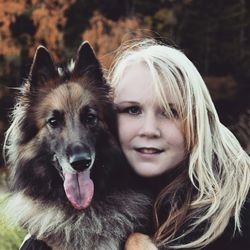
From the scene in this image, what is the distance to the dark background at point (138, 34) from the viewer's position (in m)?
15.8

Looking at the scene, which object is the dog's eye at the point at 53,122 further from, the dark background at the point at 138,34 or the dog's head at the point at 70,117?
the dark background at the point at 138,34

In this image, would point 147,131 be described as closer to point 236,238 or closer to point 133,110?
point 133,110

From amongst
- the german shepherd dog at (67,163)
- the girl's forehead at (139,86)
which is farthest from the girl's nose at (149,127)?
the german shepherd dog at (67,163)

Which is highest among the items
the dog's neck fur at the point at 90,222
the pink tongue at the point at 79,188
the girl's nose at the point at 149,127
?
the girl's nose at the point at 149,127

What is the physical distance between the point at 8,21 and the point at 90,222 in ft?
38.6

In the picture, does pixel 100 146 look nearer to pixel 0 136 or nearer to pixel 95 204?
pixel 95 204

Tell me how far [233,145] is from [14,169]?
5.11ft

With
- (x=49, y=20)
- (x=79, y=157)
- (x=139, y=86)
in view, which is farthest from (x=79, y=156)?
(x=49, y=20)

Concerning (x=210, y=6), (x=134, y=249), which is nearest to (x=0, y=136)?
(x=210, y=6)

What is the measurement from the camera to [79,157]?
12.0 ft

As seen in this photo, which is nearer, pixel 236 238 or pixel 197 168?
pixel 236 238

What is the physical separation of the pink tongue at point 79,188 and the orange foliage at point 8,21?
11.5 m

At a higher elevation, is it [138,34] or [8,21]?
[8,21]

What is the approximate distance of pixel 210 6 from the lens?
20.1 m
